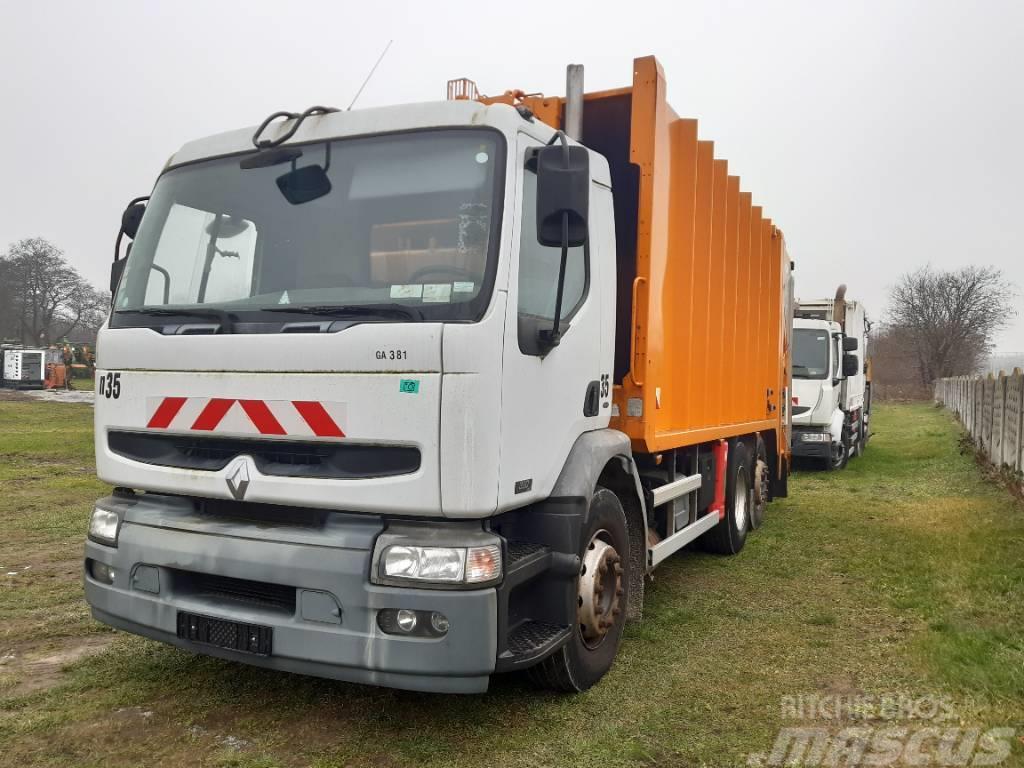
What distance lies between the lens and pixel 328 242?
352 cm

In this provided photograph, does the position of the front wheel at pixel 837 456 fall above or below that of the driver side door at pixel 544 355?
below

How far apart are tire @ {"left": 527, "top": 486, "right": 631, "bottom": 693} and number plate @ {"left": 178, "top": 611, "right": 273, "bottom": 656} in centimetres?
127

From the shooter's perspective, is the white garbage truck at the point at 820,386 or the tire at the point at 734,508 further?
the white garbage truck at the point at 820,386

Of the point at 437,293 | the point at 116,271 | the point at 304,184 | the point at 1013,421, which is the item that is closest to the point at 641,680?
the point at 437,293

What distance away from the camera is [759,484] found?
8.04 metres

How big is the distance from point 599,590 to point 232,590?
1.70 m

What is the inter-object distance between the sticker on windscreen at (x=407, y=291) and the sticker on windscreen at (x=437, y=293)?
1.0 inches

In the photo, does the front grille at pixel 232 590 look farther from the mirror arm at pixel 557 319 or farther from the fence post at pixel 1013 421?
the fence post at pixel 1013 421

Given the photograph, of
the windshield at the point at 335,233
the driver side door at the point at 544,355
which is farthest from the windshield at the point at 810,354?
the windshield at the point at 335,233

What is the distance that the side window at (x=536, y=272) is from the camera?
11.3ft

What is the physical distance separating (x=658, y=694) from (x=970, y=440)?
54.8 feet

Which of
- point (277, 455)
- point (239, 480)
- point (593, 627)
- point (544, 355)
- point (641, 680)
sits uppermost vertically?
point (544, 355)

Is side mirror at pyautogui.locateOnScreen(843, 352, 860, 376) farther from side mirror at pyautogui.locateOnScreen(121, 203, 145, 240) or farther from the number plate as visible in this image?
the number plate

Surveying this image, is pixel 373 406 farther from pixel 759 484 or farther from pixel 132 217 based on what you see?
pixel 759 484
